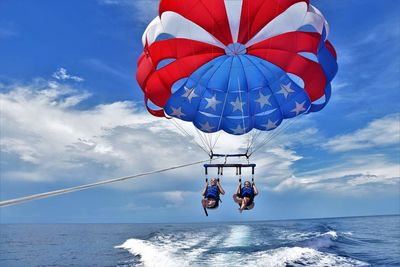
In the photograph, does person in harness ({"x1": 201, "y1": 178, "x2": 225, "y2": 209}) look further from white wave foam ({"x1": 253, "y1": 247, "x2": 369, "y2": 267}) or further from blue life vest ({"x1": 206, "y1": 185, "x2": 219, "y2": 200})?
white wave foam ({"x1": 253, "y1": 247, "x2": 369, "y2": 267})

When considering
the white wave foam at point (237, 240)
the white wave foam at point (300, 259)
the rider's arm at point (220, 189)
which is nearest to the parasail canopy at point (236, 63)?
the rider's arm at point (220, 189)

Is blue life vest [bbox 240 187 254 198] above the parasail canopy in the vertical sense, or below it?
below

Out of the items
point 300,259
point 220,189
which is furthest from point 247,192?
point 300,259

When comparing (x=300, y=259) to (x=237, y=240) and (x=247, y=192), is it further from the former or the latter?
(x=237, y=240)

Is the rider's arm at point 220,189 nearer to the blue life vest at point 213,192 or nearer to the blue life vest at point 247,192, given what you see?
the blue life vest at point 213,192

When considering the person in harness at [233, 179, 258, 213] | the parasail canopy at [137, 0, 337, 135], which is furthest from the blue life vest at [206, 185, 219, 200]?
the parasail canopy at [137, 0, 337, 135]

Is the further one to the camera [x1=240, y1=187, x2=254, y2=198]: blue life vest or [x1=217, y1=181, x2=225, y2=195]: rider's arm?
[x1=217, y1=181, x2=225, y2=195]: rider's arm

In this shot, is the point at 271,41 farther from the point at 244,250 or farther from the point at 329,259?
the point at 244,250

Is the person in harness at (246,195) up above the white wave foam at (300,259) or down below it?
above
